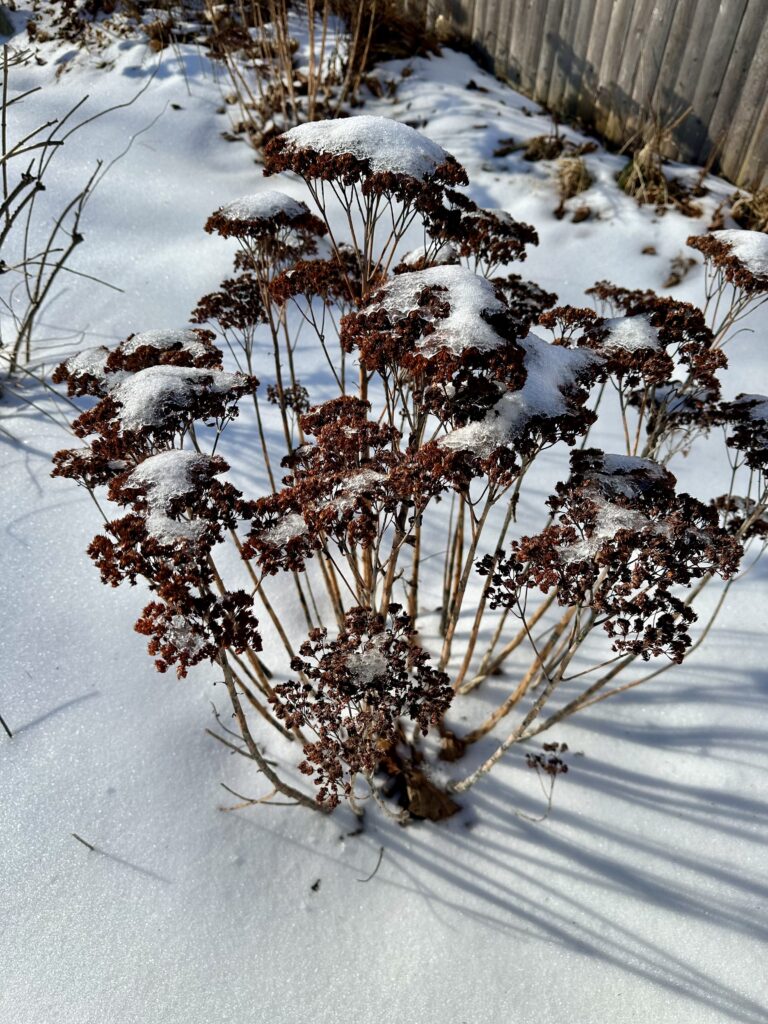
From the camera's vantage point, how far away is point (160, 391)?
5.93 ft

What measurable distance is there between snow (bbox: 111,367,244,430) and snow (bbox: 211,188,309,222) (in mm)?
723

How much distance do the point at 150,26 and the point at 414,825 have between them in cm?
814

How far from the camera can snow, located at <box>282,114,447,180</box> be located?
200cm

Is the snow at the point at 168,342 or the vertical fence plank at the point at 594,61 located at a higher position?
the vertical fence plank at the point at 594,61

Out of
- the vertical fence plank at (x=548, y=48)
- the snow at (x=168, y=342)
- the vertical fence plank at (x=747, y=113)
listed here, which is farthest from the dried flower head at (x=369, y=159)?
the vertical fence plank at (x=548, y=48)

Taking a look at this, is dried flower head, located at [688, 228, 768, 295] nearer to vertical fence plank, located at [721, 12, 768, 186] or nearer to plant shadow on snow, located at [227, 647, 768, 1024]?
plant shadow on snow, located at [227, 647, 768, 1024]

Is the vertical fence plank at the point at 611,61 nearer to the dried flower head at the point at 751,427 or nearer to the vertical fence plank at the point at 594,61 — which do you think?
the vertical fence plank at the point at 594,61

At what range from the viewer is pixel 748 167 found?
5.02m

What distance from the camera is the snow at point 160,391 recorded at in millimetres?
1758

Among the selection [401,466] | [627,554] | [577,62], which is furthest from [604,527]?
[577,62]

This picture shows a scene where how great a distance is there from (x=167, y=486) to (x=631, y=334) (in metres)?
1.58

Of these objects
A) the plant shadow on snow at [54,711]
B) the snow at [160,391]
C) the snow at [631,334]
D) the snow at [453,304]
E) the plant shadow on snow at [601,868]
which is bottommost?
the plant shadow on snow at [601,868]

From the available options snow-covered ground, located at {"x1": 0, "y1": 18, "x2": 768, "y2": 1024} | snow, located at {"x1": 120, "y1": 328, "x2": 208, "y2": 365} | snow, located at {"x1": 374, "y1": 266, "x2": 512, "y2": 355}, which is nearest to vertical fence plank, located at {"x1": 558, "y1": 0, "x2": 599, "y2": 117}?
snow-covered ground, located at {"x1": 0, "y1": 18, "x2": 768, "y2": 1024}

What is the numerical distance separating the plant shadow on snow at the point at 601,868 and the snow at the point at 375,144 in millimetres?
2307
